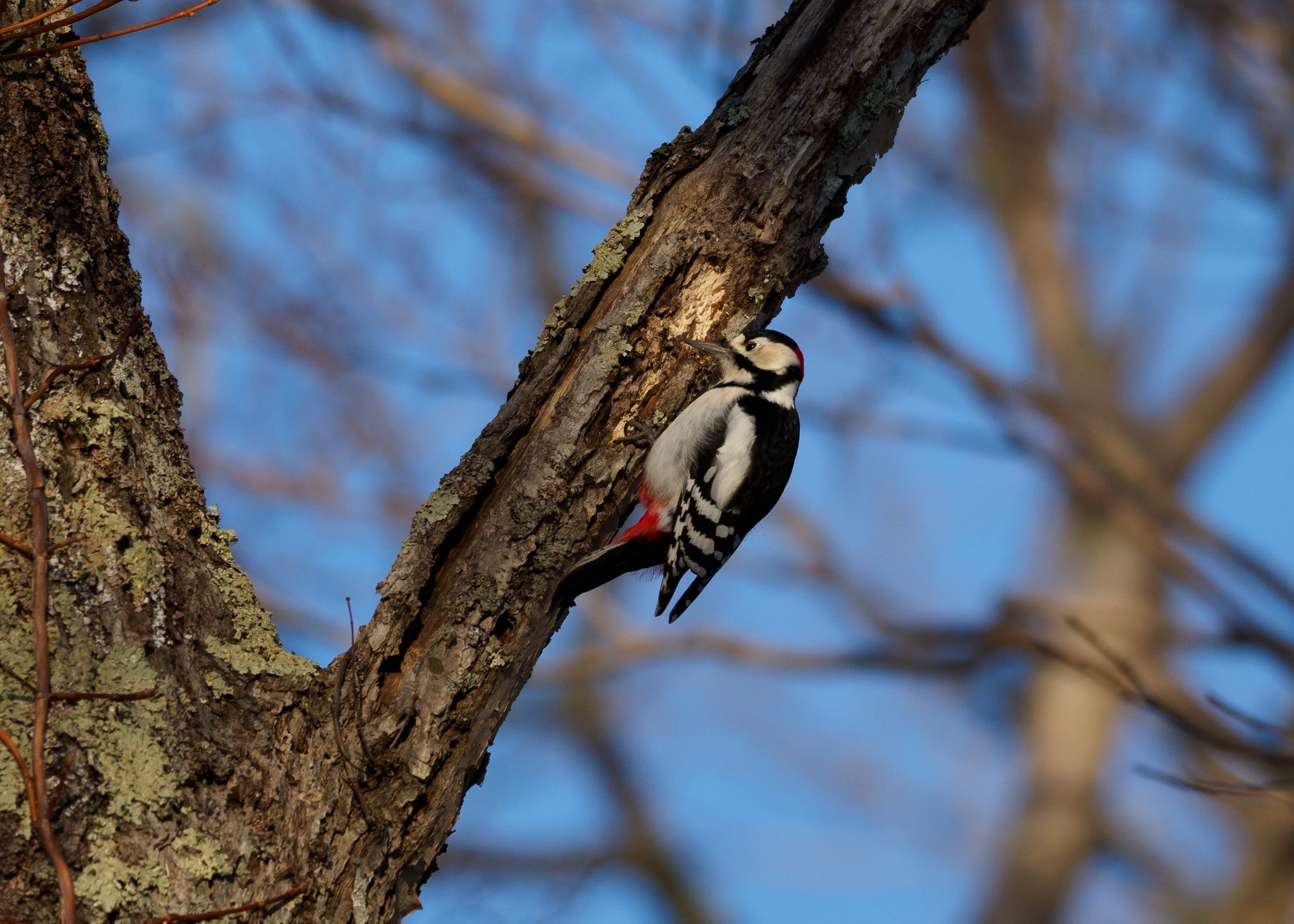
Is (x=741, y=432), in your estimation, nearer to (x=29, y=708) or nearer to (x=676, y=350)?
(x=676, y=350)

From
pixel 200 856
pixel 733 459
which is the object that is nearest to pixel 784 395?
pixel 733 459

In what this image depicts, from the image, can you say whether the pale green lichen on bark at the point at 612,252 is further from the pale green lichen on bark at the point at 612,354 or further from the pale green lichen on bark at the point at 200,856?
the pale green lichen on bark at the point at 200,856

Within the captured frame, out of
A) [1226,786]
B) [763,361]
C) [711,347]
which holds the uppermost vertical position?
[763,361]

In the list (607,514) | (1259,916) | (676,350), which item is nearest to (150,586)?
(607,514)

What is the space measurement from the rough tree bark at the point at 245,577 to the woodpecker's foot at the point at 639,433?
0.11ft

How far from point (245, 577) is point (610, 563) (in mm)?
1175

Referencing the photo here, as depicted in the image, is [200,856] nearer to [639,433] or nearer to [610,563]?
[639,433]

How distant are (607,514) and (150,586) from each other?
1.09 metres

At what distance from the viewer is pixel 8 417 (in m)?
2.24

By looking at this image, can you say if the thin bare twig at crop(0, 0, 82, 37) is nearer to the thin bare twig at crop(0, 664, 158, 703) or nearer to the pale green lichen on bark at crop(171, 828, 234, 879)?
the thin bare twig at crop(0, 664, 158, 703)

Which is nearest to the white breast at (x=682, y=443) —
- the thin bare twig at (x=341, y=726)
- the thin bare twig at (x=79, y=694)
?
the thin bare twig at (x=341, y=726)

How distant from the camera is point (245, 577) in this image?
2.59m

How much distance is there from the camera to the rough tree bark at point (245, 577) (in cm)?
215

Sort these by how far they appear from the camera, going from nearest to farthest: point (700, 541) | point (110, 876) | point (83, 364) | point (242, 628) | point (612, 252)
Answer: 1. point (110, 876)
2. point (83, 364)
3. point (242, 628)
4. point (612, 252)
5. point (700, 541)
